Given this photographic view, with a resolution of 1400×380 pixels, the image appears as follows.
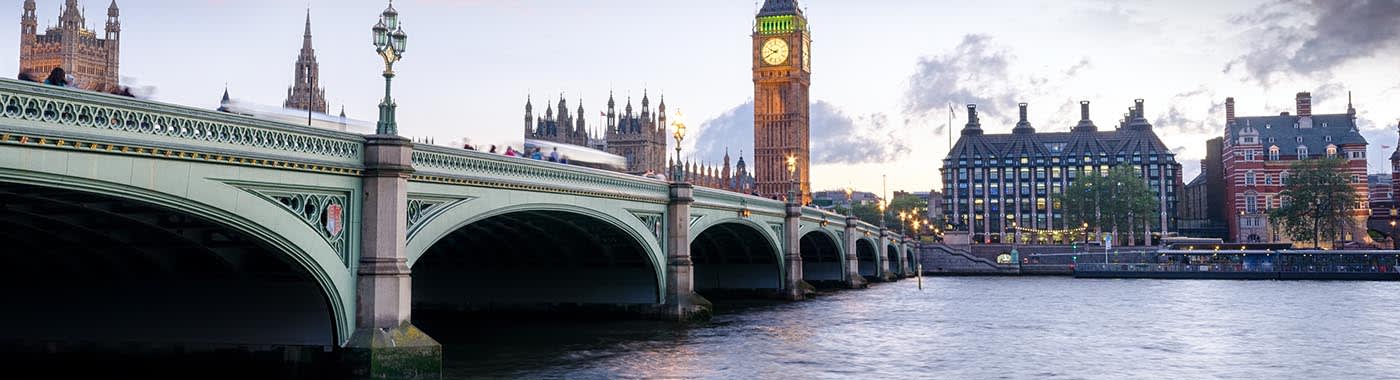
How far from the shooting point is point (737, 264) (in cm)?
6606

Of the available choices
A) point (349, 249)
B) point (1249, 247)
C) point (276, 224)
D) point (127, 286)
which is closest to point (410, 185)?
point (349, 249)

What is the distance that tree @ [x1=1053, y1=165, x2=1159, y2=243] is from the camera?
14688cm

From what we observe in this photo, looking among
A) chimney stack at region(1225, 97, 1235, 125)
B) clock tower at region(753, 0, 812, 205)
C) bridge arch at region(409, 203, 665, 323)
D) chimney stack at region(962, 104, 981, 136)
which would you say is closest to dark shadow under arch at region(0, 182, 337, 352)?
bridge arch at region(409, 203, 665, 323)

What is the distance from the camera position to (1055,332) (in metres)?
44.7

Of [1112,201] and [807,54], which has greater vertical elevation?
[807,54]

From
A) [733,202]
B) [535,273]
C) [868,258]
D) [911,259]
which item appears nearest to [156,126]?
[535,273]

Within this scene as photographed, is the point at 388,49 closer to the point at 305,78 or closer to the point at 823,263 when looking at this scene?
the point at 823,263

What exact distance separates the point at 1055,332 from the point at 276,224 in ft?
105

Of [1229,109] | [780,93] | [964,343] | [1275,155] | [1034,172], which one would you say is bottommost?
[964,343]

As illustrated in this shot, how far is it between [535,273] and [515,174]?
56.7 ft

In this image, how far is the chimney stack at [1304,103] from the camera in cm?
14250

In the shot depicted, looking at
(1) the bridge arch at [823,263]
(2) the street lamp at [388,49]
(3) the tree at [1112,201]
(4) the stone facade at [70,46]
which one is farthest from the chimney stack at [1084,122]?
(2) the street lamp at [388,49]

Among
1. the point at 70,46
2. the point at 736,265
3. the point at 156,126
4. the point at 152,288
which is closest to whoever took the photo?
the point at 156,126

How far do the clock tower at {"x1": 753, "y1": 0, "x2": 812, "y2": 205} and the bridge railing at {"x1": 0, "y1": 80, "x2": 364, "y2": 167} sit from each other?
495ft
